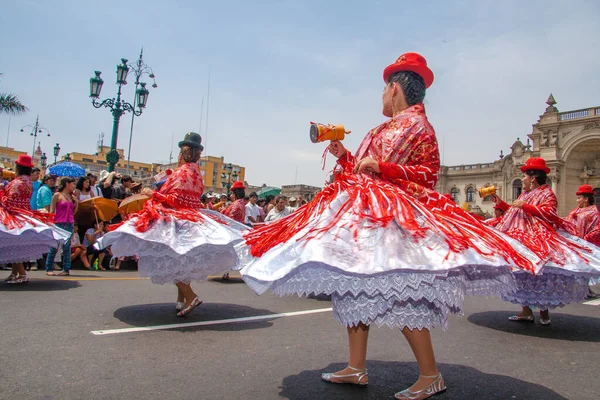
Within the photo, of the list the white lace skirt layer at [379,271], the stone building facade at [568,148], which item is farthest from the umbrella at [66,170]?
the stone building facade at [568,148]

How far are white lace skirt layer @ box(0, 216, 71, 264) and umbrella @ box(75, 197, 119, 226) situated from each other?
319 centimetres

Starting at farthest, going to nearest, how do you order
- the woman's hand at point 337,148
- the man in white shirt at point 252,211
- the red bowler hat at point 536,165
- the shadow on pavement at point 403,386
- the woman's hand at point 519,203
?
the man in white shirt at point 252,211
the red bowler hat at point 536,165
the woman's hand at point 519,203
the woman's hand at point 337,148
the shadow on pavement at point 403,386

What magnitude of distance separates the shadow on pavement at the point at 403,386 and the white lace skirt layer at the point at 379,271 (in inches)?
20.1

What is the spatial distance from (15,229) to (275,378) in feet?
16.9

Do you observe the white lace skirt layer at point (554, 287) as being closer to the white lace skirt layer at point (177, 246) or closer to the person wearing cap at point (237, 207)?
the white lace skirt layer at point (177, 246)

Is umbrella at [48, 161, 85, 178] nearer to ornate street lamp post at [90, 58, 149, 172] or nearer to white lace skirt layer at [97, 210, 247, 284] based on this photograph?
ornate street lamp post at [90, 58, 149, 172]

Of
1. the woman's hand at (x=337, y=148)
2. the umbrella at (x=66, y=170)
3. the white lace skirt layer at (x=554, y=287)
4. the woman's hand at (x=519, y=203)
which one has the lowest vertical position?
the white lace skirt layer at (x=554, y=287)

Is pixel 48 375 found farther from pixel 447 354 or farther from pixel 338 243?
pixel 447 354

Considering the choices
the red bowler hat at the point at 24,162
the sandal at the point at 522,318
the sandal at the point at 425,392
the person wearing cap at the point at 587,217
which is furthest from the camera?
the person wearing cap at the point at 587,217

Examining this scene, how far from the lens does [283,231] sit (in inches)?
119

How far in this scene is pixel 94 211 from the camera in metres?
10.3

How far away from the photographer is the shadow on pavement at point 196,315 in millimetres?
4742

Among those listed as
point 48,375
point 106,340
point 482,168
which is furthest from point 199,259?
point 482,168

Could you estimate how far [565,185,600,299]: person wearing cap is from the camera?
869 cm
